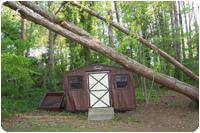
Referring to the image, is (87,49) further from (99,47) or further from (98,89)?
(99,47)

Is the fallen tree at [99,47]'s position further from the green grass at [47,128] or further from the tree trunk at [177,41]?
the tree trunk at [177,41]

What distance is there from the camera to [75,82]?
15.0 m

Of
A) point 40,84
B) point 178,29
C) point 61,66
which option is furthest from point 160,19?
point 40,84

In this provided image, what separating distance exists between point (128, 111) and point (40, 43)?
1929 cm

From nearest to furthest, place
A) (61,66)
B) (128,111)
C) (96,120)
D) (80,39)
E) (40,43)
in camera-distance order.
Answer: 1. (80,39)
2. (96,120)
3. (128,111)
4. (61,66)
5. (40,43)

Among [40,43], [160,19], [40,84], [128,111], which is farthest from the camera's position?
[40,43]

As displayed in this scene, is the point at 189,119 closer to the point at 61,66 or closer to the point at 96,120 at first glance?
the point at 96,120

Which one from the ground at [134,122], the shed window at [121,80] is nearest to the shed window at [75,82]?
the ground at [134,122]

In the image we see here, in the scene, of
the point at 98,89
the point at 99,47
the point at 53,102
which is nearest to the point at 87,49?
the point at 53,102

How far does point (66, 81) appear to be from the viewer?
590 inches

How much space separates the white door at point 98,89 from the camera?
14633 millimetres

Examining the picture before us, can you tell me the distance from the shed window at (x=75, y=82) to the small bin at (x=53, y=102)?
3.52ft

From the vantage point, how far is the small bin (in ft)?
50.2

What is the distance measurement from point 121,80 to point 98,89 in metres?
1.05
